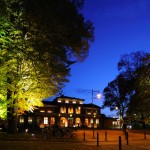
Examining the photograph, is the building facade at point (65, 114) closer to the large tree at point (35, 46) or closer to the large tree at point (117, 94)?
the large tree at point (117, 94)

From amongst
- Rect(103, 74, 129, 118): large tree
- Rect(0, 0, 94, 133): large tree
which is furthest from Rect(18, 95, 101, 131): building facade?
Rect(0, 0, 94, 133): large tree

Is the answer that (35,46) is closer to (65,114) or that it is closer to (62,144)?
(62,144)

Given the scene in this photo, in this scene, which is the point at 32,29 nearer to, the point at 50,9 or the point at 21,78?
the point at 50,9

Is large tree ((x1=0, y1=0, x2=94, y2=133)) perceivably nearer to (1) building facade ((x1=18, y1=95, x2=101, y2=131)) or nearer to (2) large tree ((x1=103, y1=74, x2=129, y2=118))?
(2) large tree ((x1=103, y1=74, x2=129, y2=118))

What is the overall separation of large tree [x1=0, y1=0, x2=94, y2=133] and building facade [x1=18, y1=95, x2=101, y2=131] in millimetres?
66349

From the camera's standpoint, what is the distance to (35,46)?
23703 millimetres

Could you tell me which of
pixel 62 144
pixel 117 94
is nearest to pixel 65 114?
pixel 117 94

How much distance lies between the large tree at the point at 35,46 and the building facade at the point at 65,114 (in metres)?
66.3

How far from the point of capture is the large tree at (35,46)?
22.8 meters

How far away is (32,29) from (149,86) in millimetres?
11989

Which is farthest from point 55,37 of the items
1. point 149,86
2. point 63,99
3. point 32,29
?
point 63,99

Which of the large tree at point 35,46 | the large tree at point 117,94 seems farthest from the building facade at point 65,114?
the large tree at point 35,46

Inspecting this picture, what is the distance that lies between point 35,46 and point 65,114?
263ft

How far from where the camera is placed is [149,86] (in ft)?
59.2
